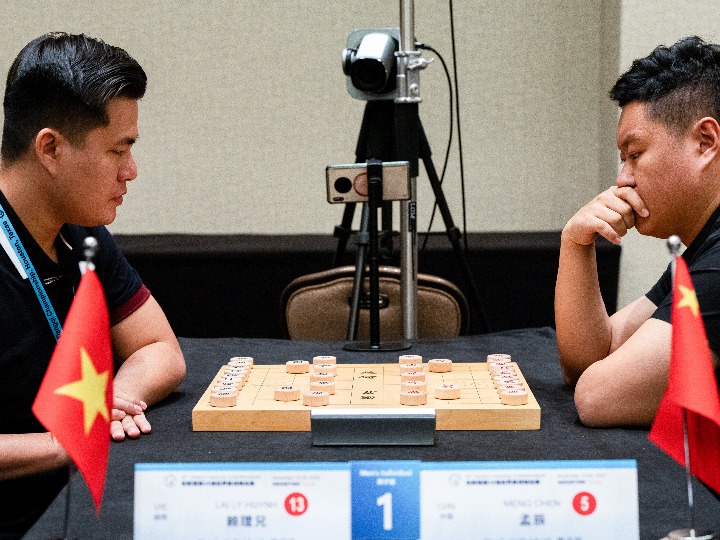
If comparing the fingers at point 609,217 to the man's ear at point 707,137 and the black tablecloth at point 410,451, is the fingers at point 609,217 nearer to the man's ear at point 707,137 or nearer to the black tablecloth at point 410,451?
the man's ear at point 707,137

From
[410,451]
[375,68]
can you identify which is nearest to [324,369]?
[410,451]

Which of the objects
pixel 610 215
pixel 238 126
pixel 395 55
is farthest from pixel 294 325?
pixel 238 126

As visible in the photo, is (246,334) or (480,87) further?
(480,87)

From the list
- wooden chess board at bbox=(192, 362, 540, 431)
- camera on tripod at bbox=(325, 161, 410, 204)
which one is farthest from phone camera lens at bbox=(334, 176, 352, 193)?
wooden chess board at bbox=(192, 362, 540, 431)

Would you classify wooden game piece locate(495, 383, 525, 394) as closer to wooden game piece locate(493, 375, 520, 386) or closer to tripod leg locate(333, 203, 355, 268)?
wooden game piece locate(493, 375, 520, 386)

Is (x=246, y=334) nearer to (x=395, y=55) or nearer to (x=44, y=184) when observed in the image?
(x=395, y=55)

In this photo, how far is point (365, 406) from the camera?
1.43m

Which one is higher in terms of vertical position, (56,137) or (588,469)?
(56,137)

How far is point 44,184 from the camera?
154cm

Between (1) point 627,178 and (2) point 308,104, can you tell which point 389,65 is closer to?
(1) point 627,178

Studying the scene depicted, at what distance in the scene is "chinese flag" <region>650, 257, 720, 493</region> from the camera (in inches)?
35.2

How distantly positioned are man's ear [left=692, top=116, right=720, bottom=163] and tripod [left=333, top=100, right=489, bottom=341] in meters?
0.93

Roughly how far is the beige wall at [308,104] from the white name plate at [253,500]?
10.7ft

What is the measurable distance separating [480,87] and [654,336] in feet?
8.95
